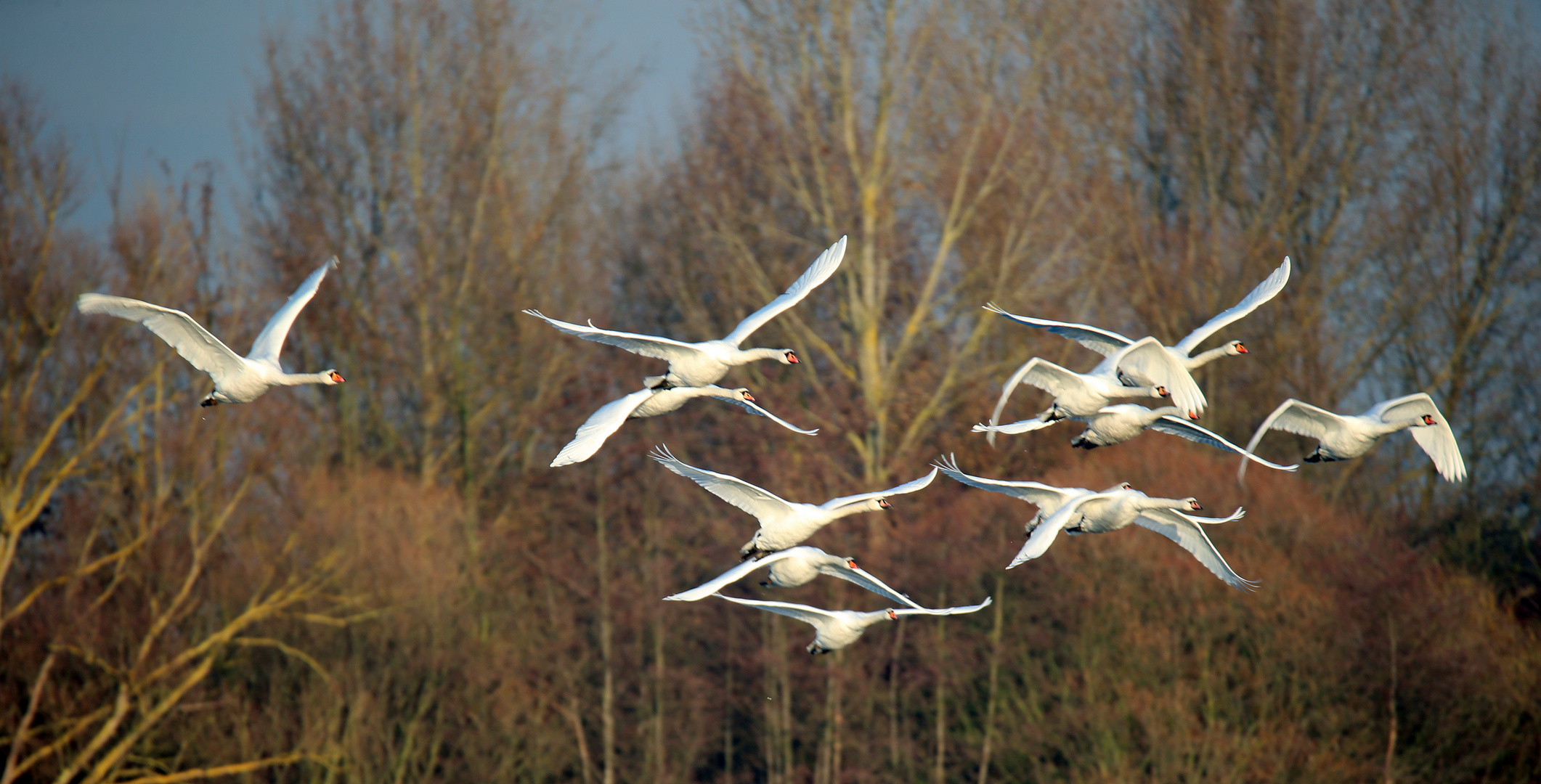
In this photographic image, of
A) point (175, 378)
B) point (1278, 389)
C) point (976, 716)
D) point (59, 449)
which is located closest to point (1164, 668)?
point (976, 716)

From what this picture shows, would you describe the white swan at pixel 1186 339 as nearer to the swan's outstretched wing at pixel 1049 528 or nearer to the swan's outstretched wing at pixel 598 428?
the swan's outstretched wing at pixel 1049 528

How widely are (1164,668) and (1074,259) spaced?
11.2m

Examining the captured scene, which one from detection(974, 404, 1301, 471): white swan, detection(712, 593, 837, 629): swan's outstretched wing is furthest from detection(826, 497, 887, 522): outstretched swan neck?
detection(974, 404, 1301, 471): white swan

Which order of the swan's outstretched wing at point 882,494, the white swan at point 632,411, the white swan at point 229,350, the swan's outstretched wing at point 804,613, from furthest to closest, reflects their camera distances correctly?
the swan's outstretched wing at point 804,613 < the swan's outstretched wing at point 882,494 < the white swan at point 229,350 < the white swan at point 632,411

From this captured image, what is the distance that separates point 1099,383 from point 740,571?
3.28 meters

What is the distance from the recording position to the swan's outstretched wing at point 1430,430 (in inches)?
481

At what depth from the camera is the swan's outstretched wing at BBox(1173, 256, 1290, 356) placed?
40.7ft

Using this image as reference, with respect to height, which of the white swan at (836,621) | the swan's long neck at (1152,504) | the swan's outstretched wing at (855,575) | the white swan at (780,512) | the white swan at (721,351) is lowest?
the white swan at (836,621)

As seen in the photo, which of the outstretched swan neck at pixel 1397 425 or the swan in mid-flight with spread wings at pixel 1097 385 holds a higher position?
the swan in mid-flight with spread wings at pixel 1097 385

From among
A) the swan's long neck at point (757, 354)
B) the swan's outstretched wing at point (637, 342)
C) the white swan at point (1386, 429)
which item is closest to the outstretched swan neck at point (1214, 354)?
the white swan at point (1386, 429)

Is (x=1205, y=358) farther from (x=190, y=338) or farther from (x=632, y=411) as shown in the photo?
(x=190, y=338)

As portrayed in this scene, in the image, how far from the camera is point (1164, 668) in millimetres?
25219

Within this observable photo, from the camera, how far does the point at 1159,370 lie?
12.6 metres

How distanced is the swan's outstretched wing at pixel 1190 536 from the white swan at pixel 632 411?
3294mm
